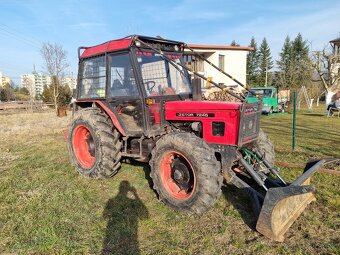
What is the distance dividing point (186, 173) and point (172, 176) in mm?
282

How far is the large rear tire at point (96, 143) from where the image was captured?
528 cm

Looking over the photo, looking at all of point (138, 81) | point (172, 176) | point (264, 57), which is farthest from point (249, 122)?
point (264, 57)

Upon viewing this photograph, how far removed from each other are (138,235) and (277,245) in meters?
1.65

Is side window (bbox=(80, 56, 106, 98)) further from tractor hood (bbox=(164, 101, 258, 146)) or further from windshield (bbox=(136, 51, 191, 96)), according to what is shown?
tractor hood (bbox=(164, 101, 258, 146))

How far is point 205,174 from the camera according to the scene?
389 cm

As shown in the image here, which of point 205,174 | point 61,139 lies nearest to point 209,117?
point 205,174

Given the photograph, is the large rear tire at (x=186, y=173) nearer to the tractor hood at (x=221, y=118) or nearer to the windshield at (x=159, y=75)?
the tractor hood at (x=221, y=118)

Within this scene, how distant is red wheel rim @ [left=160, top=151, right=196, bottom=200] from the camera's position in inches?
169

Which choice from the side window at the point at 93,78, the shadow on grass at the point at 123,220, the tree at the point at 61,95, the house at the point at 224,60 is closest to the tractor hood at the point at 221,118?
the shadow on grass at the point at 123,220

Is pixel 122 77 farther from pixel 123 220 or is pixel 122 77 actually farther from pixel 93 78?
pixel 123 220

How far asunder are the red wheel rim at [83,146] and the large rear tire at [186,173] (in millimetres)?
2116

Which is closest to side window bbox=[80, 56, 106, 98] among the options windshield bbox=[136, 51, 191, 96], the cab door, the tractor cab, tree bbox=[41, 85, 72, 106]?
the tractor cab

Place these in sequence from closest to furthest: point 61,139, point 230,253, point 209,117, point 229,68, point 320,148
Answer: point 230,253, point 209,117, point 320,148, point 61,139, point 229,68

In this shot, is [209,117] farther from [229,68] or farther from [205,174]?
[229,68]
